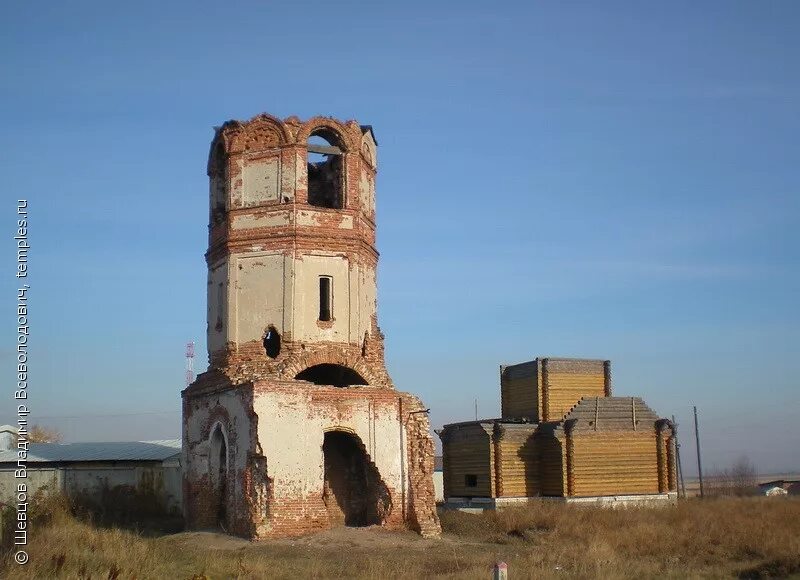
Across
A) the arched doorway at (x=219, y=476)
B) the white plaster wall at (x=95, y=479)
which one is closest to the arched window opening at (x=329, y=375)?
the arched doorway at (x=219, y=476)

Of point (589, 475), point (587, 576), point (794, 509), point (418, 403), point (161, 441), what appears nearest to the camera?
point (587, 576)

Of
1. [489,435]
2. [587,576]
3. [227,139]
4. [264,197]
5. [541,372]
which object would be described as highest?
[227,139]

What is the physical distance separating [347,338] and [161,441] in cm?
1738

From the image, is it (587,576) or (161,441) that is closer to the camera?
(587,576)

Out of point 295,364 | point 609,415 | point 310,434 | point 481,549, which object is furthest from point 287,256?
point 609,415

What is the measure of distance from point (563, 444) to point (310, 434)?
33.3ft

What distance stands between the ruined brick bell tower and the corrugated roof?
29.1 ft

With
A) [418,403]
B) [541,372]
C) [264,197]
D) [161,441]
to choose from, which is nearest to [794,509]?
[541,372]

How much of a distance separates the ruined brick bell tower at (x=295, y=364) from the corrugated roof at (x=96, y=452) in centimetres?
887

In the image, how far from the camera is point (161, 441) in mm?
36969

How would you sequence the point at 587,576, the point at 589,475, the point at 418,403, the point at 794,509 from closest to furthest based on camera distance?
the point at 587,576 → the point at 418,403 → the point at 794,509 → the point at 589,475

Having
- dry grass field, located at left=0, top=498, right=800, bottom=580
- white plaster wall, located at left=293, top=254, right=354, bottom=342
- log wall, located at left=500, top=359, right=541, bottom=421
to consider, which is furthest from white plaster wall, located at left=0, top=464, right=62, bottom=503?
log wall, located at left=500, top=359, right=541, bottom=421

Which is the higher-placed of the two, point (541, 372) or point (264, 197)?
point (264, 197)

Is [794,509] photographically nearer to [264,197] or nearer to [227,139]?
[264,197]
